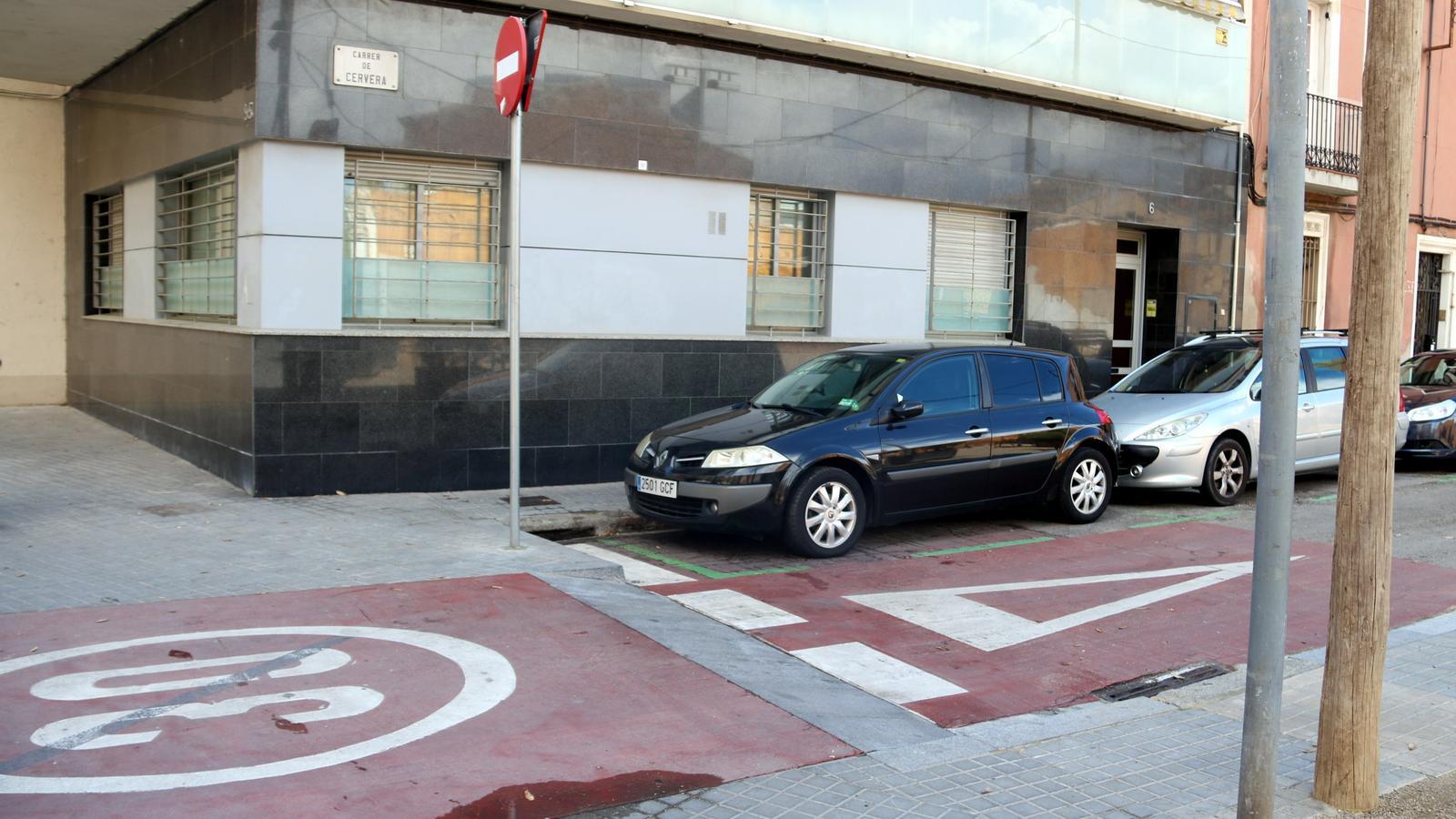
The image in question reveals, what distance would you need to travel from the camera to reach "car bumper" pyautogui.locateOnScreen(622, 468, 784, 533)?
896 centimetres

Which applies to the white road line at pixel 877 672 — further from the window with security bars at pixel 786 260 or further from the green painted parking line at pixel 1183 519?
the window with security bars at pixel 786 260

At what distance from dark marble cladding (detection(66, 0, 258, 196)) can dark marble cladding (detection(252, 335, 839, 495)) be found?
2.20 metres

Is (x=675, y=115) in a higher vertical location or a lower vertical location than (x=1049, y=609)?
higher

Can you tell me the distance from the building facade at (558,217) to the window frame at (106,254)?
51 millimetres

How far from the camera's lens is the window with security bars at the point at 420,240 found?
11.2 metres

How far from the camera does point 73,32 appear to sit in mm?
12375

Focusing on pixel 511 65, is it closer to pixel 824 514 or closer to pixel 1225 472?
pixel 824 514

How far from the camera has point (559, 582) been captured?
7.88 meters

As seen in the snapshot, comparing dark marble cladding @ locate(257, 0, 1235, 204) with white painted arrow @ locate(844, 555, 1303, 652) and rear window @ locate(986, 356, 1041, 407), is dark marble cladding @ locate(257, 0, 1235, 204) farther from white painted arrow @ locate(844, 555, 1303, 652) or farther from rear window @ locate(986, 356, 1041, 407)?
white painted arrow @ locate(844, 555, 1303, 652)

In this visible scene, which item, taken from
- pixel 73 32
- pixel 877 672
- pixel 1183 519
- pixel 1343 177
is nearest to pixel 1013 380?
pixel 1183 519

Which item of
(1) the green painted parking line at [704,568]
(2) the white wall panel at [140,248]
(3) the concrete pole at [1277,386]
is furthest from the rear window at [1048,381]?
(2) the white wall panel at [140,248]

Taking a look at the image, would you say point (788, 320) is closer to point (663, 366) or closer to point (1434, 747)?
point (663, 366)

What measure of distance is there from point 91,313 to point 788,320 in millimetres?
8603

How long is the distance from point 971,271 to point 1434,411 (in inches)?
221
